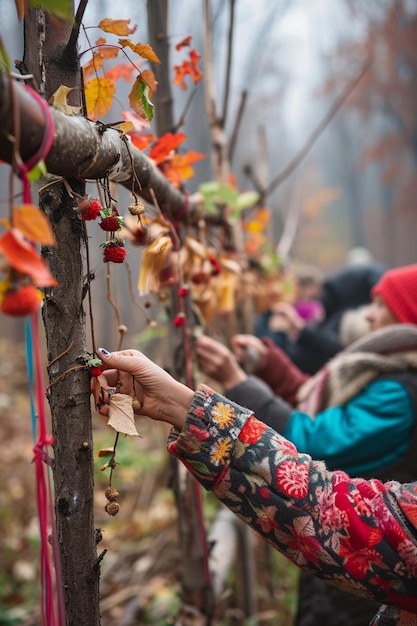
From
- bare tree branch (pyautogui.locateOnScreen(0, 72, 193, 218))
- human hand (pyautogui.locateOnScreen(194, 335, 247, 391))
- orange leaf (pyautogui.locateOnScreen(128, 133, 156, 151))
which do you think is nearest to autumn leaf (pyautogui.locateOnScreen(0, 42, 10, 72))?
bare tree branch (pyautogui.locateOnScreen(0, 72, 193, 218))

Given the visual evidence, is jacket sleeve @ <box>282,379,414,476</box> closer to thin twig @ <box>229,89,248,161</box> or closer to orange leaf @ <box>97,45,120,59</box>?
orange leaf @ <box>97,45,120,59</box>

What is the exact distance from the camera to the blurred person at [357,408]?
58.7 inches

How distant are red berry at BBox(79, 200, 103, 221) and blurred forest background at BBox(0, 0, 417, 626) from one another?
20 cm

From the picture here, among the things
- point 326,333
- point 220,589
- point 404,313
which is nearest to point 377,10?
point 326,333

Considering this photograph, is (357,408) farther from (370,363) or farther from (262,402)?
(262,402)

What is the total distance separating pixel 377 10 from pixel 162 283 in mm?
10798

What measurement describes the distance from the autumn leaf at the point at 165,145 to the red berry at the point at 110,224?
495mm

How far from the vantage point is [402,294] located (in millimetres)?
1802

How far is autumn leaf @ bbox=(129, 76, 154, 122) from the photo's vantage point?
36.7 inches

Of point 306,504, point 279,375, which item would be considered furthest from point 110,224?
point 279,375

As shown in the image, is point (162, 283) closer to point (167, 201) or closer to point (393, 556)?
point (167, 201)

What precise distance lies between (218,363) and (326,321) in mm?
2657

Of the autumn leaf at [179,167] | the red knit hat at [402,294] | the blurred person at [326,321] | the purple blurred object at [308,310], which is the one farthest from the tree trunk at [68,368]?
the purple blurred object at [308,310]

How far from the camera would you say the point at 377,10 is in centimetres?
984
